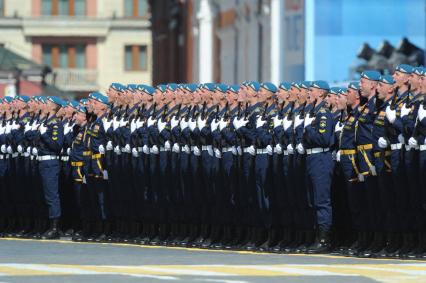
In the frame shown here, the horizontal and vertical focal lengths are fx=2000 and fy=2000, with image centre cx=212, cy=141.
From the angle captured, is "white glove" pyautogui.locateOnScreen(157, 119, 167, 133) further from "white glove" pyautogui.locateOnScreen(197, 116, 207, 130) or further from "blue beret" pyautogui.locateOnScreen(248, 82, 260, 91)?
"blue beret" pyautogui.locateOnScreen(248, 82, 260, 91)

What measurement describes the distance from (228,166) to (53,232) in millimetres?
3948

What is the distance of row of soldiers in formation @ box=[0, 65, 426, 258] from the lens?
73.4 ft

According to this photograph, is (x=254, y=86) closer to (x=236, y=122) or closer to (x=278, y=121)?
(x=236, y=122)

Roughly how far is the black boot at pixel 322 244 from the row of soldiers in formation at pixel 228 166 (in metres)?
0.02

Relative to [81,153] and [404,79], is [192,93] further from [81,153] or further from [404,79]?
[404,79]

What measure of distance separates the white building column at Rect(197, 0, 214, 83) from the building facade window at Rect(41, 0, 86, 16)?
4428 centimetres

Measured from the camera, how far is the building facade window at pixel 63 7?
104938 millimetres

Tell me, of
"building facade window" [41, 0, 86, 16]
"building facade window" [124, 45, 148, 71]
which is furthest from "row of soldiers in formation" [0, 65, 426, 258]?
"building facade window" [41, 0, 86, 16]

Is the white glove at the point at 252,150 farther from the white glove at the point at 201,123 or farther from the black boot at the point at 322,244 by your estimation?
the black boot at the point at 322,244

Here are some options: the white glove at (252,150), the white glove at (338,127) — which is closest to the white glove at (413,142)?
the white glove at (338,127)

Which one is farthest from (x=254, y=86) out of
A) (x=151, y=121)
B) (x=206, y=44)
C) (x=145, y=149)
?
(x=206, y=44)

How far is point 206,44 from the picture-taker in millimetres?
60719

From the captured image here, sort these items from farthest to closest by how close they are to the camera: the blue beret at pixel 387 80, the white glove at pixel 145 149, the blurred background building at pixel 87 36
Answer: the blurred background building at pixel 87 36 < the white glove at pixel 145 149 < the blue beret at pixel 387 80

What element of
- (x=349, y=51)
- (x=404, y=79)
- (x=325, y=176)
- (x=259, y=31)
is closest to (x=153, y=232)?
(x=325, y=176)
